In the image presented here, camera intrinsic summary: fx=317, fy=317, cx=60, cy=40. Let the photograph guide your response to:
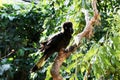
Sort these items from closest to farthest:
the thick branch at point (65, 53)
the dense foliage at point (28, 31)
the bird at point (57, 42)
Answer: the thick branch at point (65, 53)
the bird at point (57, 42)
the dense foliage at point (28, 31)

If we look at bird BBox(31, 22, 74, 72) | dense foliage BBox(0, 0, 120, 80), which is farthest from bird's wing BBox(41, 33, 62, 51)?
dense foliage BBox(0, 0, 120, 80)

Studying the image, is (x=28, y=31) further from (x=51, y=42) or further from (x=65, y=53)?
(x=65, y=53)

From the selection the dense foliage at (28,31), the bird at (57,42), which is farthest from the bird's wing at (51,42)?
the dense foliage at (28,31)

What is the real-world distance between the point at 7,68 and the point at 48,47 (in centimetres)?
119

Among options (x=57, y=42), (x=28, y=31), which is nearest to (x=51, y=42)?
(x=57, y=42)

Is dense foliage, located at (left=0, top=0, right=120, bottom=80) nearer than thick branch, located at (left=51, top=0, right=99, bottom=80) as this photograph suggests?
No

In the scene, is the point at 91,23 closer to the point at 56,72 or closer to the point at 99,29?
the point at 56,72

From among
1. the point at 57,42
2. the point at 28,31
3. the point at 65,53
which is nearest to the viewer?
the point at 65,53

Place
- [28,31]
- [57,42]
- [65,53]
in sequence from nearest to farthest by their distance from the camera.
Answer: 1. [65,53]
2. [57,42]
3. [28,31]

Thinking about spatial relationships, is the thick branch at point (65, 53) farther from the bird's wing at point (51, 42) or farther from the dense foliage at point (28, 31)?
the dense foliage at point (28, 31)

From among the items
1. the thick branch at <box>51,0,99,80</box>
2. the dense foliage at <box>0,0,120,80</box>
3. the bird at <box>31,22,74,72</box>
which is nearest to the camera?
the thick branch at <box>51,0,99,80</box>

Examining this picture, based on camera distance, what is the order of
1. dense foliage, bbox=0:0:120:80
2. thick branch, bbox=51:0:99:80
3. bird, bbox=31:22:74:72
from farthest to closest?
dense foliage, bbox=0:0:120:80 → bird, bbox=31:22:74:72 → thick branch, bbox=51:0:99:80

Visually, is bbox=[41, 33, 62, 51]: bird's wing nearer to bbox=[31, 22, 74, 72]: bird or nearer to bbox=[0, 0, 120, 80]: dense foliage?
bbox=[31, 22, 74, 72]: bird

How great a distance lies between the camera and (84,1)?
5.25 ft
